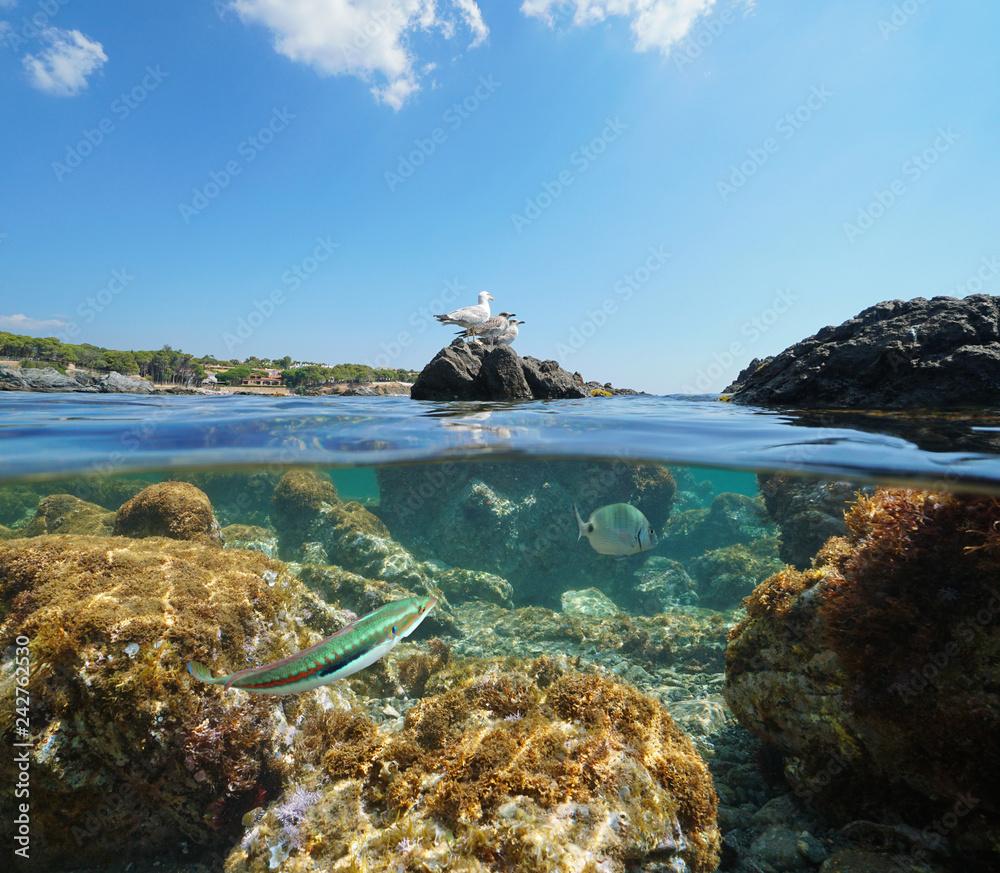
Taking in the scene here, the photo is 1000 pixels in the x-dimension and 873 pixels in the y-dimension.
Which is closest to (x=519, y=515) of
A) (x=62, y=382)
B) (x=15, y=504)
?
(x=62, y=382)

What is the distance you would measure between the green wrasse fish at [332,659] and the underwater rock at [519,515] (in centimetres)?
1208

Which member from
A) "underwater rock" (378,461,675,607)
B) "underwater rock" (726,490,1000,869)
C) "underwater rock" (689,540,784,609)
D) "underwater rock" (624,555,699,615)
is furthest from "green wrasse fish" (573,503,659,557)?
"underwater rock" (689,540,784,609)

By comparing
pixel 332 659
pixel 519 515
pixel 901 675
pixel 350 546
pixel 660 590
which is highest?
pixel 332 659

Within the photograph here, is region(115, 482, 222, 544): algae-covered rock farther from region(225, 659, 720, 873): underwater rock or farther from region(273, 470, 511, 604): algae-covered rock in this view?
region(225, 659, 720, 873): underwater rock

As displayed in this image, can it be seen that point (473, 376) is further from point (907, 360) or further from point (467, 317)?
point (907, 360)

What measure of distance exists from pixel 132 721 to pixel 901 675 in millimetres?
7319

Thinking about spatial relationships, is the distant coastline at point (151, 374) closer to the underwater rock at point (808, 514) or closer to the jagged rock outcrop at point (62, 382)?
the jagged rock outcrop at point (62, 382)

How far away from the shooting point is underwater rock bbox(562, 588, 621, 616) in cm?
1572

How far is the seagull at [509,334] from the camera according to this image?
42.1 ft

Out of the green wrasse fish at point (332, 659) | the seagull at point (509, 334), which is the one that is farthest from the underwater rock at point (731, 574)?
the green wrasse fish at point (332, 659)

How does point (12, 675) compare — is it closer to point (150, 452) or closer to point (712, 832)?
point (150, 452)

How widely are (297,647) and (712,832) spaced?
518 cm

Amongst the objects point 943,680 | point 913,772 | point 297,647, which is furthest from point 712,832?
point 297,647

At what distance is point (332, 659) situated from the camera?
3.16 metres
